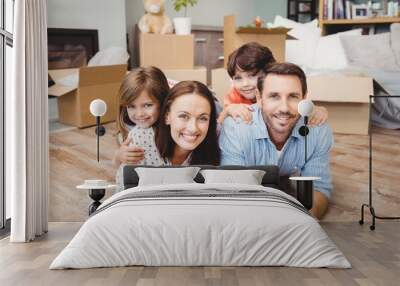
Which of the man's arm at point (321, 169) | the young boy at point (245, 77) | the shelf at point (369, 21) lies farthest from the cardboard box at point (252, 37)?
the man's arm at point (321, 169)

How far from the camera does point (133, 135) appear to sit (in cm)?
564

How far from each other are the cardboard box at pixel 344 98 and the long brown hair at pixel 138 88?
125cm

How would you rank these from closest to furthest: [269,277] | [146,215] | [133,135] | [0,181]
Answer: [269,277]
[146,215]
[0,181]
[133,135]

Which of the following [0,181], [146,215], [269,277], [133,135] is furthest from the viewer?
[133,135]

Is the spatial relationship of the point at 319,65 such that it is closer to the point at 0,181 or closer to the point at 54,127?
the point at 54,127

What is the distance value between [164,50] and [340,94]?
1.54 m

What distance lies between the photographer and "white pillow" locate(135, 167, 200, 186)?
5375 millimetres

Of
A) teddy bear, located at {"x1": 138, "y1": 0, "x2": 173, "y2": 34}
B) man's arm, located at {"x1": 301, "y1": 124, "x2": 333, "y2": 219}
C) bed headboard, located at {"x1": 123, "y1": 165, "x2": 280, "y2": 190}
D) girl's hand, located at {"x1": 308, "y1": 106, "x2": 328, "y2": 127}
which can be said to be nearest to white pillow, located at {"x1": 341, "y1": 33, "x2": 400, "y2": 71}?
girl's hand, located at {"x1": 308, "y1": 106, "x2": 328, "y2": 127}

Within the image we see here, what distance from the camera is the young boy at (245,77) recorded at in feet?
18.3

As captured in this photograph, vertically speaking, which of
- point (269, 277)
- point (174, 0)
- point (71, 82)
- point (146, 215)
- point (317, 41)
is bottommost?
point (269, 277)

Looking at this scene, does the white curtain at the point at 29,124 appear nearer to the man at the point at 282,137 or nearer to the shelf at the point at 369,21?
the man at the point at 282,137

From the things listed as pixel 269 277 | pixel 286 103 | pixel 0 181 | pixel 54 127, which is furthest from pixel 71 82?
pixel 269 277

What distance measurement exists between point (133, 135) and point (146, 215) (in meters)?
1.61

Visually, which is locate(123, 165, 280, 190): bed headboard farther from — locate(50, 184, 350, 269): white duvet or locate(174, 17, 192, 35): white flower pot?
locate(50, 184, 350, 269): white duvet
